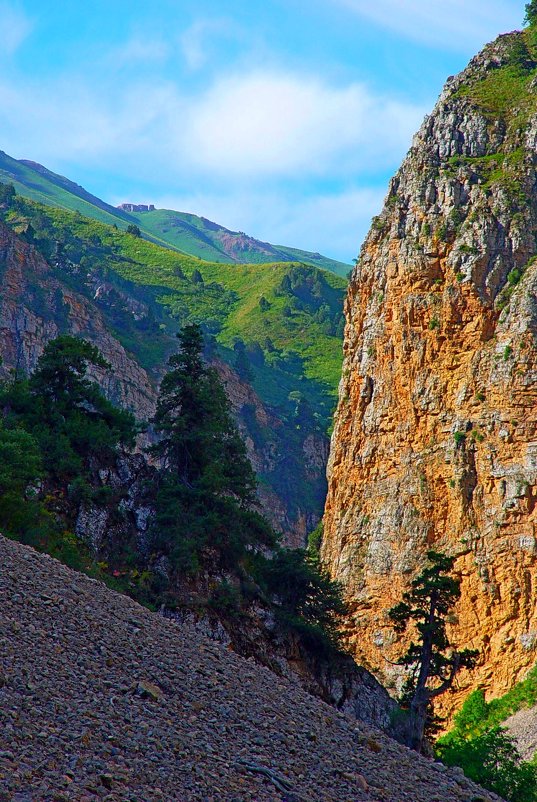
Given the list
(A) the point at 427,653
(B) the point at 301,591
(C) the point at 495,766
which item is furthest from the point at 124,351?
(C) the point at 495,766

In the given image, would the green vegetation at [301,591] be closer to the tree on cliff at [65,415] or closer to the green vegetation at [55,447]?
the green vegetation at [55,447]

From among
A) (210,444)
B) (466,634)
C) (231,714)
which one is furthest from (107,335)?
(231,714)

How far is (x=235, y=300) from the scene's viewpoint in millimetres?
150500

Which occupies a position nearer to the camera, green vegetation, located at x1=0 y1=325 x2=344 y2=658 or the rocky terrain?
the rocky terrain

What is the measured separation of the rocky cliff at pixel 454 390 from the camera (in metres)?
55.5

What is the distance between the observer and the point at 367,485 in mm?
63375

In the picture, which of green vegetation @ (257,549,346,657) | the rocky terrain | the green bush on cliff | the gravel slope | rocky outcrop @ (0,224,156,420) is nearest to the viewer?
the rocky terrain

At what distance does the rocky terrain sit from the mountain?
68255 millimetres

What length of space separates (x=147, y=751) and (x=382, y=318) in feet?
166

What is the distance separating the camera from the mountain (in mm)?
98625

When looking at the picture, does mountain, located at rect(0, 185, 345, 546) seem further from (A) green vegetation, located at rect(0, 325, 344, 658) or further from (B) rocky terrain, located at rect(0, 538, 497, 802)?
(B) rocky terrain, located at rect(0, 538, 497, 802)

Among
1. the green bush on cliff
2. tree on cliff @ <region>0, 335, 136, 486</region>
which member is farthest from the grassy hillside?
the green bush on cliff

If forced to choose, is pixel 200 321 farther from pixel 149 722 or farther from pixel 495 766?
pixel 149 722

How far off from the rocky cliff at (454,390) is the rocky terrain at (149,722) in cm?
3470
